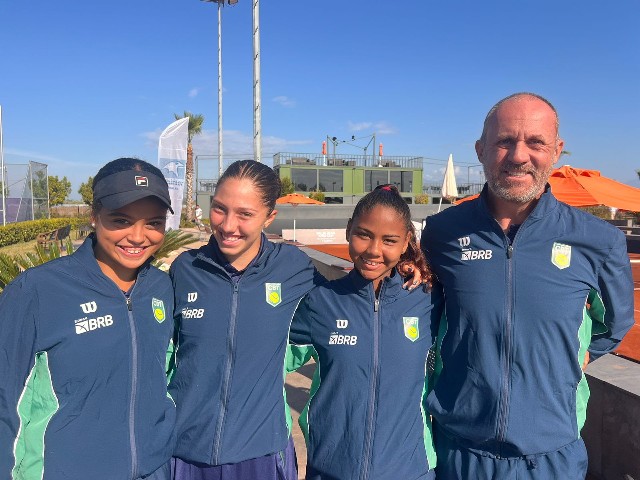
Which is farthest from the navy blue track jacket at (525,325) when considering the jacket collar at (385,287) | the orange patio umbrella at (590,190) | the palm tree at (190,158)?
the palm tree at (190,158)

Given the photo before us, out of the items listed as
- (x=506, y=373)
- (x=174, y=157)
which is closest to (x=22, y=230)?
(x=174, y=157)

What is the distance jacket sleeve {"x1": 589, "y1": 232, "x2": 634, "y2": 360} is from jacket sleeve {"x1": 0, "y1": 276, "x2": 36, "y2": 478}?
226cm

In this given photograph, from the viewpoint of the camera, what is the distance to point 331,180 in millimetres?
47406

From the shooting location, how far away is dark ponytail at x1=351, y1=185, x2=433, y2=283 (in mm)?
2215

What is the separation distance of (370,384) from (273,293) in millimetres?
575

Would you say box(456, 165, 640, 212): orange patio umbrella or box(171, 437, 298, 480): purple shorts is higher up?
box(456, 165, 640, 212): orange patio umbrella

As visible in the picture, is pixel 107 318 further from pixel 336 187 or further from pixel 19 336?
pixel 336 187

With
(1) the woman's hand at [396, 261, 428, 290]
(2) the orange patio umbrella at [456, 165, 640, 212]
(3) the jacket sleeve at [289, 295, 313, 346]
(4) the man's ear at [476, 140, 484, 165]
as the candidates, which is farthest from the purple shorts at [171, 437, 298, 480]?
(2) the orange patio umbrella at [456, 165, 640, 212]

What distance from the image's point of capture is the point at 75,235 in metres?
22.3

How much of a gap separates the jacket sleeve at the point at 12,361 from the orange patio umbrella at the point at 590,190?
770cm

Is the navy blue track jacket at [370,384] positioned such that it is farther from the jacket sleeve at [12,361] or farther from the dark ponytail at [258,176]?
the jacket sleeve at [12,361]

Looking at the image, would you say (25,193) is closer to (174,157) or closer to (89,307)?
(174,157)

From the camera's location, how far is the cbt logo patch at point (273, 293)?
7.23 feet

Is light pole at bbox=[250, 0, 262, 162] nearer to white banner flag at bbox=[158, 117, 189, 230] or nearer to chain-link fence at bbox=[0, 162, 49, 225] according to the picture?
white banner flag at bbox=[158, 117, 189, 230]
